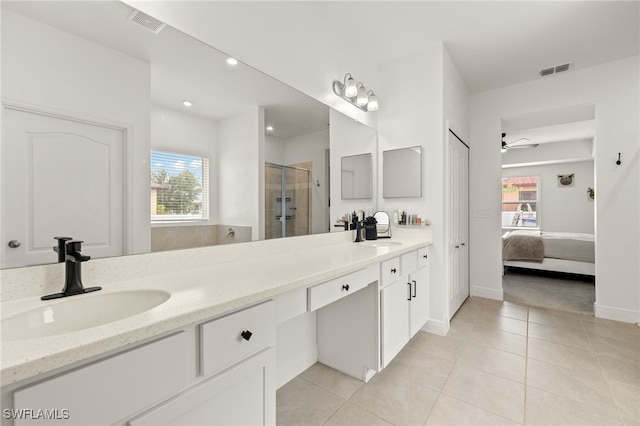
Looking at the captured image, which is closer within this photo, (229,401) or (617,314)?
(229,401)

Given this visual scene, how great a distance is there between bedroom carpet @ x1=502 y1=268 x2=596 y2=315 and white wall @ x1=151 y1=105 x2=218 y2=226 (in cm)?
377

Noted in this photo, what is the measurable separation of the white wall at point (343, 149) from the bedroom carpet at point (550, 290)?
2443 millimetres

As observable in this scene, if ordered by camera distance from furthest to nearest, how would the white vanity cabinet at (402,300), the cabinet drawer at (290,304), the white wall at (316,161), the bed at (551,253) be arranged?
the bed at (551,253) < the white wall at (316,161) < the white vanity cabinet at (402,300) < the cabinet drawer at (290,304)

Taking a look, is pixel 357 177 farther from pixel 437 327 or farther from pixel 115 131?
pixel 115 131

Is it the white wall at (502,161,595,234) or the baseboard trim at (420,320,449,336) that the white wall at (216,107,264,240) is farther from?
the white wall at (502,161,595,234)

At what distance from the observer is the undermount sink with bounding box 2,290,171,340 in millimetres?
773

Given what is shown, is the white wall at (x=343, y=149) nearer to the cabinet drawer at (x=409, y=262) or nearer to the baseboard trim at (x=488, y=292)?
the cabinet drawer at (x=409, y=262)

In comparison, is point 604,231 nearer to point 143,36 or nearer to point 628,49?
point 628,49

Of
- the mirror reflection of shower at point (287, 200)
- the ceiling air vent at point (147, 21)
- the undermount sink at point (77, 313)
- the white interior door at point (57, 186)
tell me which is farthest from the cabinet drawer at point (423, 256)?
the ceiling air vent at point (147, 21)

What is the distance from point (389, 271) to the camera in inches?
73.8

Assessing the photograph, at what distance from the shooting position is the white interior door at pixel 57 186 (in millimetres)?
890

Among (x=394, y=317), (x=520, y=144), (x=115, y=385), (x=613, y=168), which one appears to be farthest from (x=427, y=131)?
(x=520, y=144)

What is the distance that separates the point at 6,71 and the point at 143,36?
1.61 feet

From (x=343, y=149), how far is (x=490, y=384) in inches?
80.3
